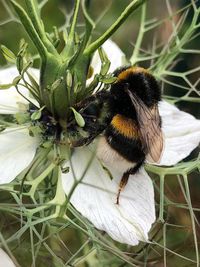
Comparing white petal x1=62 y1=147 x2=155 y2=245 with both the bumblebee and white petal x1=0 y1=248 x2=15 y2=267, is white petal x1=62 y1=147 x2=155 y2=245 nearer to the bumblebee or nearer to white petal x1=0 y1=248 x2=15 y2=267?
the bumblebee

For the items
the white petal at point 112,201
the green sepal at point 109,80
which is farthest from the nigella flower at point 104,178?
the green sepal at point 109,80

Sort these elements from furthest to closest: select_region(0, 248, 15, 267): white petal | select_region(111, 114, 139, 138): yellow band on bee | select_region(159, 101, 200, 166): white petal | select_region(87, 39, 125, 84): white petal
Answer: select_region(87, 39, 125, 84): white petal < select_region(159, 101, 200, 166): white petal < select_region(111, 114, 139, 138): yellow band on bee < select_region(0, 248, 15, 267): white petal

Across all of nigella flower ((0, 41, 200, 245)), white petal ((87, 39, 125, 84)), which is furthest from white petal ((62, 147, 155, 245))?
white petal ((87, 39, 125, 84))

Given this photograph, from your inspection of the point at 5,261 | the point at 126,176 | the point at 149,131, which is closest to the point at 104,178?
the point at 126,176

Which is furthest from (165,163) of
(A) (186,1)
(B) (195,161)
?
(A) (186,1)

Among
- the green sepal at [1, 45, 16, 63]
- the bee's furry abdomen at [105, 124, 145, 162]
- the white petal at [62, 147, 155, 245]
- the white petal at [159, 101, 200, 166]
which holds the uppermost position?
the green sepal at [1, 45, 16, 63]

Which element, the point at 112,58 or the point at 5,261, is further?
the point at 112,58

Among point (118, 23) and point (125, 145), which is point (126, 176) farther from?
point (118, 23)
